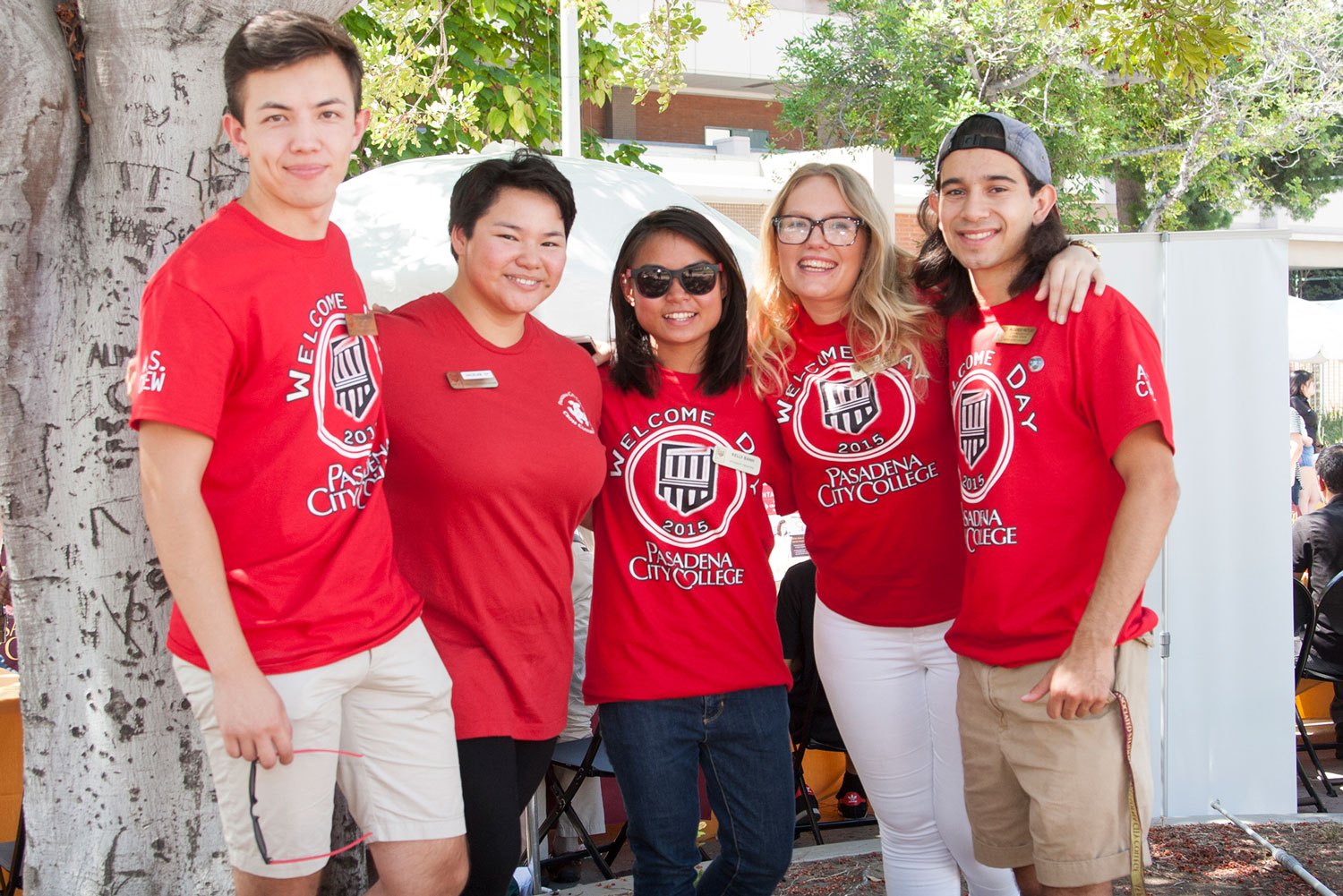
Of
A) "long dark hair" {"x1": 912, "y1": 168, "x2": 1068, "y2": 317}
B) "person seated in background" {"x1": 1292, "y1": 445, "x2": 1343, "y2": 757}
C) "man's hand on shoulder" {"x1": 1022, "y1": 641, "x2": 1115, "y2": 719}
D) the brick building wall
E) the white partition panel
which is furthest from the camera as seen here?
the brick building wall

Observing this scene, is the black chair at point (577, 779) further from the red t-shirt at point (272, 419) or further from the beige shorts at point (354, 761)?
the red t-shirt at point (272, 419)

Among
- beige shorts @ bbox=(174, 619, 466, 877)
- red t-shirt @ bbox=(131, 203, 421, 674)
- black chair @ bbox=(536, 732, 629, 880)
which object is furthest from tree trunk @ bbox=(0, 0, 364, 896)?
black chair @ bbox=(536, 732, 629, 880)

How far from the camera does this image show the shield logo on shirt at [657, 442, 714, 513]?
2957 millimetres

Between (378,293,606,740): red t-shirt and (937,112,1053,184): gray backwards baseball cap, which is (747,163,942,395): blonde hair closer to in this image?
(937,112,1053,184): gray backwards baseball cap

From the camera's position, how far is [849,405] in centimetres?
308

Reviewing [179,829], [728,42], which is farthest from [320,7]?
[728,42]

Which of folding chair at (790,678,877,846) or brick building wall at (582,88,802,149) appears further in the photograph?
brick building wall at (582,88,802,149)

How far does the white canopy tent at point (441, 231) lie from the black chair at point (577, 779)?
176cm

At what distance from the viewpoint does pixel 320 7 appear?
3.12 m

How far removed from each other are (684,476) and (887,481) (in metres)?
0.55

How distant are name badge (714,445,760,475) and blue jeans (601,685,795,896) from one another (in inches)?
23.1

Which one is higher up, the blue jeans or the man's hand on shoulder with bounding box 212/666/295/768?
the man's hand on shoulder with bounding box 212/666/295/768

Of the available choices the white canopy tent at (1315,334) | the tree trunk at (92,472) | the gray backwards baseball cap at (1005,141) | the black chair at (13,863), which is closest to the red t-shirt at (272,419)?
the tree trunk at (92,472)

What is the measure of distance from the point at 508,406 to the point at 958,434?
1116 mm
